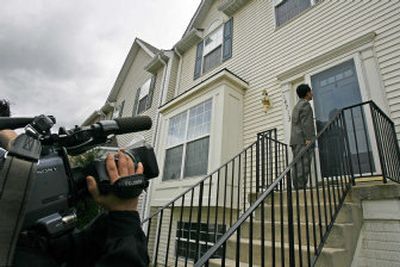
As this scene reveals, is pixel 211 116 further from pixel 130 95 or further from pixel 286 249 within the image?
pixel 130 95

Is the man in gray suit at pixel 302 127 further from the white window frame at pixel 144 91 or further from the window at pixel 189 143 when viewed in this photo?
the white window frame at pixel 144 91

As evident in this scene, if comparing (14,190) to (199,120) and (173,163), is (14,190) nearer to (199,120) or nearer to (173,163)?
(199,120)

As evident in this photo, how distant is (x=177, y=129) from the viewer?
252 inches

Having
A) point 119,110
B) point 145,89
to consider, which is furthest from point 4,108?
point 119,110

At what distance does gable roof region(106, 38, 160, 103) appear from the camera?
10836mm

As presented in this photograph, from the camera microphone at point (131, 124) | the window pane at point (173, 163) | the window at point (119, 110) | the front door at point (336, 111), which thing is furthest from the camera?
the window at point (119, 110)

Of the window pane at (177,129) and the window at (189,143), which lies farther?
the window pane at (177,129)

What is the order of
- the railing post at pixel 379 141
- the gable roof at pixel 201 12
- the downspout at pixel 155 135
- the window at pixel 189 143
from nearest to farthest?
the railing post at pixel 379 141
the window at pixel 189 143
the downspout at pixel 155 135
the gable roof at pixel 201 12

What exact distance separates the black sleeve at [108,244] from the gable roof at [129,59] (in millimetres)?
10400

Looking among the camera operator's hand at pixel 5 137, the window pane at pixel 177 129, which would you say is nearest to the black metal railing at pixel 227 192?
the window pane at pixel 177 129

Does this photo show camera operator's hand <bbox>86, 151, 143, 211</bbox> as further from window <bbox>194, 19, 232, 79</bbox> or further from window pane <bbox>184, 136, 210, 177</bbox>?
window <bbox>194, 19, 232, 79</bbox>

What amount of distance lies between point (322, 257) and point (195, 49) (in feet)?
24.5

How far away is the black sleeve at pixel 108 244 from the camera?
23.6 inches

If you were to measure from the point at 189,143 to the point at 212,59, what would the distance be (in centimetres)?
302
